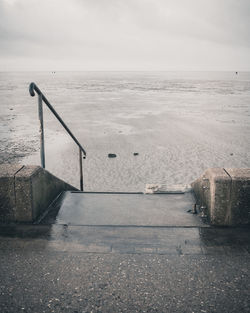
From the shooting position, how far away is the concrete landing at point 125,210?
12.4ft

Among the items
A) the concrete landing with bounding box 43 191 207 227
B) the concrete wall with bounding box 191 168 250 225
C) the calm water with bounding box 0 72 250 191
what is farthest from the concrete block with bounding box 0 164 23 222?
the calm water with bounding box 0 72 250 191

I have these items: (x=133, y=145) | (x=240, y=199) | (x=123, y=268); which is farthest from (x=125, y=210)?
(x=133, y=145)

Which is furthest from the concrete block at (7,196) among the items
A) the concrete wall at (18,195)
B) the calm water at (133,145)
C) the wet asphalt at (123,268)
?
the calm water at (133,145)

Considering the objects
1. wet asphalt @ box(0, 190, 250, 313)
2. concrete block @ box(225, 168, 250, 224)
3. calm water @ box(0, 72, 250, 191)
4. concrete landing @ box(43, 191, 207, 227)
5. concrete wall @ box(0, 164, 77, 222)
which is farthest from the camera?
calm water @ box(0, 72, 250, 191)

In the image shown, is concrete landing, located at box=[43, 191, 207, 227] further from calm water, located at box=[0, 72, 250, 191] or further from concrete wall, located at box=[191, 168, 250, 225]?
calm water, located at box=[0, 72, 250, 191]

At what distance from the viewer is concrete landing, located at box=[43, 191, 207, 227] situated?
3781mm

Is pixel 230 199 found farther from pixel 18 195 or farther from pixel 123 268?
pixel 18 195

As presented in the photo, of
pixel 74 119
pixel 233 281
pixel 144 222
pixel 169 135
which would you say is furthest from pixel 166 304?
pixel 74 119

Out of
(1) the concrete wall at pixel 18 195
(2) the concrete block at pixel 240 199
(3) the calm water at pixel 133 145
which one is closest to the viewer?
(2) the concrete block at pixel 240 199

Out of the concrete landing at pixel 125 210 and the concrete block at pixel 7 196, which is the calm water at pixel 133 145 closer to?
the concrete landing at pixel 125 210

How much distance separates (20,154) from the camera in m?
14.5

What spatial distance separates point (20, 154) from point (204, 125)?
44.2ft

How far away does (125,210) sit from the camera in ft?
13.7

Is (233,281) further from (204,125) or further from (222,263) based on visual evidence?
(204,125)
